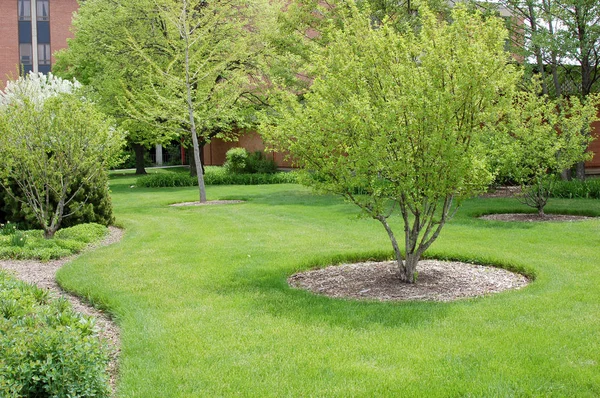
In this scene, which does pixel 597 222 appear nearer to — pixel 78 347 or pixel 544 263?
pixel 544 263

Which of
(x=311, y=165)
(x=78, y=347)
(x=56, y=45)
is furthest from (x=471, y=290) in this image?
(x=56, y=45)

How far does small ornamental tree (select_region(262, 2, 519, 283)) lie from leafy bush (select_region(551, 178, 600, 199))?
9.94 m

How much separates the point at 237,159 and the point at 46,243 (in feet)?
59.0

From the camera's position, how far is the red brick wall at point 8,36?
4288cm

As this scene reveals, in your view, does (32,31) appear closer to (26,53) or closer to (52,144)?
(26,53)

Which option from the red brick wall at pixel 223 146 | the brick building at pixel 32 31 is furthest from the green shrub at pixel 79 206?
the brick building at pixel 32 31

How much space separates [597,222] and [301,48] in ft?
35.0

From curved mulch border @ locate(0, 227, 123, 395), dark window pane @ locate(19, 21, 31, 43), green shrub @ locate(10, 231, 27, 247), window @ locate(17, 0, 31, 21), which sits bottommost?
curved mulch border @ locate(0, 227, 123, 395)

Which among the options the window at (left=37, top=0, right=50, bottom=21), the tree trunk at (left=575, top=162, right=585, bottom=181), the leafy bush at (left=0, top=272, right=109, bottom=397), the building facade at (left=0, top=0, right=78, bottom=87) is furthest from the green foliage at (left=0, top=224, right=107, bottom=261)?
the window at (left=37, top=0, right=50, bottom=21)

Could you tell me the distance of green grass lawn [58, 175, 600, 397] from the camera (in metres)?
4.12

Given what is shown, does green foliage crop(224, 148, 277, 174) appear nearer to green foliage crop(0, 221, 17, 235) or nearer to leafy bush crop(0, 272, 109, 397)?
green foliage crop(0, 221, 17, 235)

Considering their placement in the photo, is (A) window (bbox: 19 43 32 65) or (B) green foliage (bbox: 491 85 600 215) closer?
(B) green foliage (bbox: 491 85 600 215)

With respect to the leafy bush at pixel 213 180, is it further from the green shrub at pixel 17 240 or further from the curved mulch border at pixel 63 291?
the green shrub at pixel 17 240

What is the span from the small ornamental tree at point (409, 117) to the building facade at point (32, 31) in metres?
41.4
